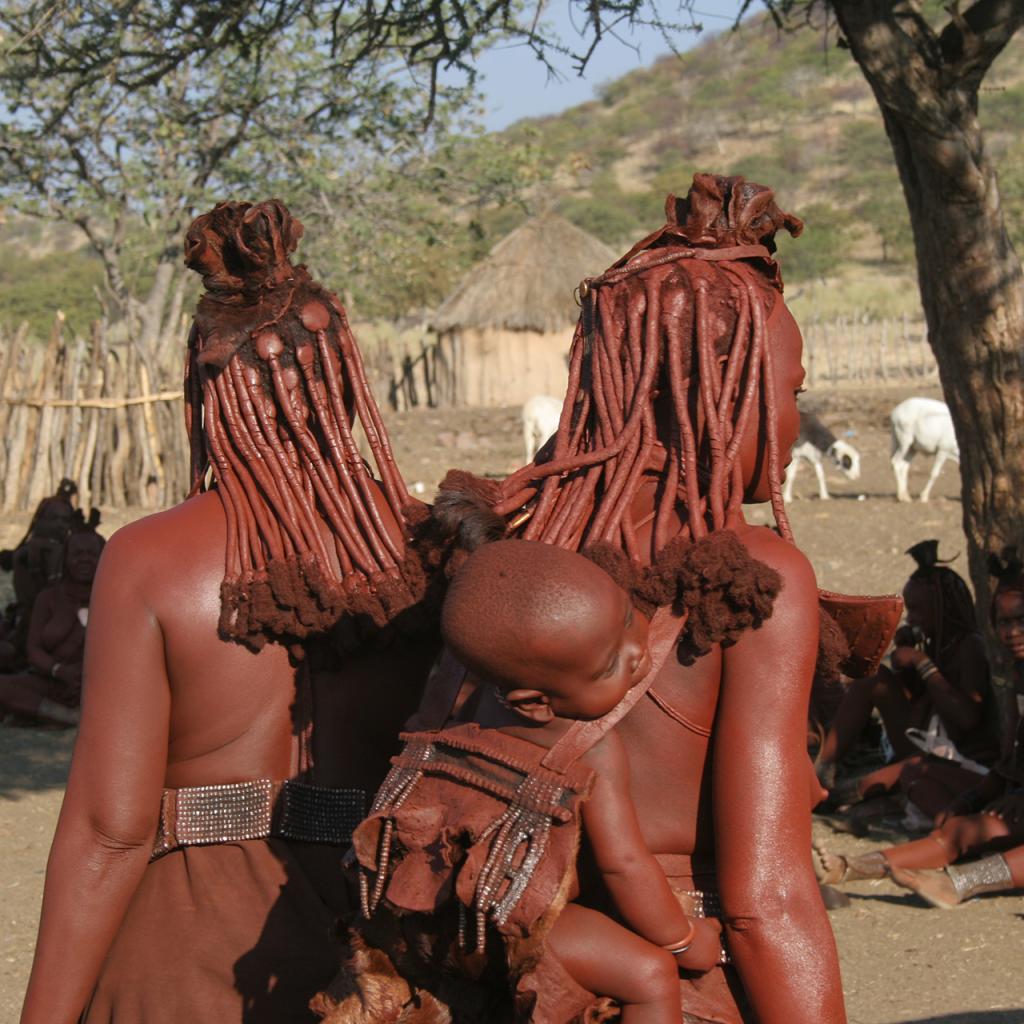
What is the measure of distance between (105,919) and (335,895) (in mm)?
328

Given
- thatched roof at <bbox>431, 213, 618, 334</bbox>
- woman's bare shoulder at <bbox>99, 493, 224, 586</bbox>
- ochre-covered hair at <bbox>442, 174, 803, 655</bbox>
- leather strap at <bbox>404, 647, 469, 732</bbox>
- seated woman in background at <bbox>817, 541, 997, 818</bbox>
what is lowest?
seated woman in background at <bbox>817, 541, 997, 818</bbox>

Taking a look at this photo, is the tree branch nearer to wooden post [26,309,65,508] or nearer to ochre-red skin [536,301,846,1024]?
ochre-red skin [536,301,846,1024]

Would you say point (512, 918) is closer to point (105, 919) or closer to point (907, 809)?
point (105, 919)

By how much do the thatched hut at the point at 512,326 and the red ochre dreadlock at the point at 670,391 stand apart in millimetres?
24117

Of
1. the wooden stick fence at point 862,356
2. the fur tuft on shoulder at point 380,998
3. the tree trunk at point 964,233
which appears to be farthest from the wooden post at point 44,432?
the wooden stick fence at point 862,356

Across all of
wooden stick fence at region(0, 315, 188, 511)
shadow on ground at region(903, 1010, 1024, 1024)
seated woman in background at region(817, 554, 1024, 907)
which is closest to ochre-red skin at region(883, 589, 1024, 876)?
seated woman in background at region(817, 554, 1024, 907)

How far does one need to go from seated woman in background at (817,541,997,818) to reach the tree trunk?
37 cm

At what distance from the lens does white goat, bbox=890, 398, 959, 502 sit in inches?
590

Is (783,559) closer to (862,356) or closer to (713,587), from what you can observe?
(713,587)

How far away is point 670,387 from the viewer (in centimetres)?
199

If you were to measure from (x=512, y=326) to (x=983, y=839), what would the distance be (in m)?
21.3

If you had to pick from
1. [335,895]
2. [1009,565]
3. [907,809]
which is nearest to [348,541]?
[335,895]

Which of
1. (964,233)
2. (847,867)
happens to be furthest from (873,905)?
(964,233)

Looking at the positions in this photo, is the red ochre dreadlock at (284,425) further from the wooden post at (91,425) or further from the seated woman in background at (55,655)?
the wooden post at (91,425)
